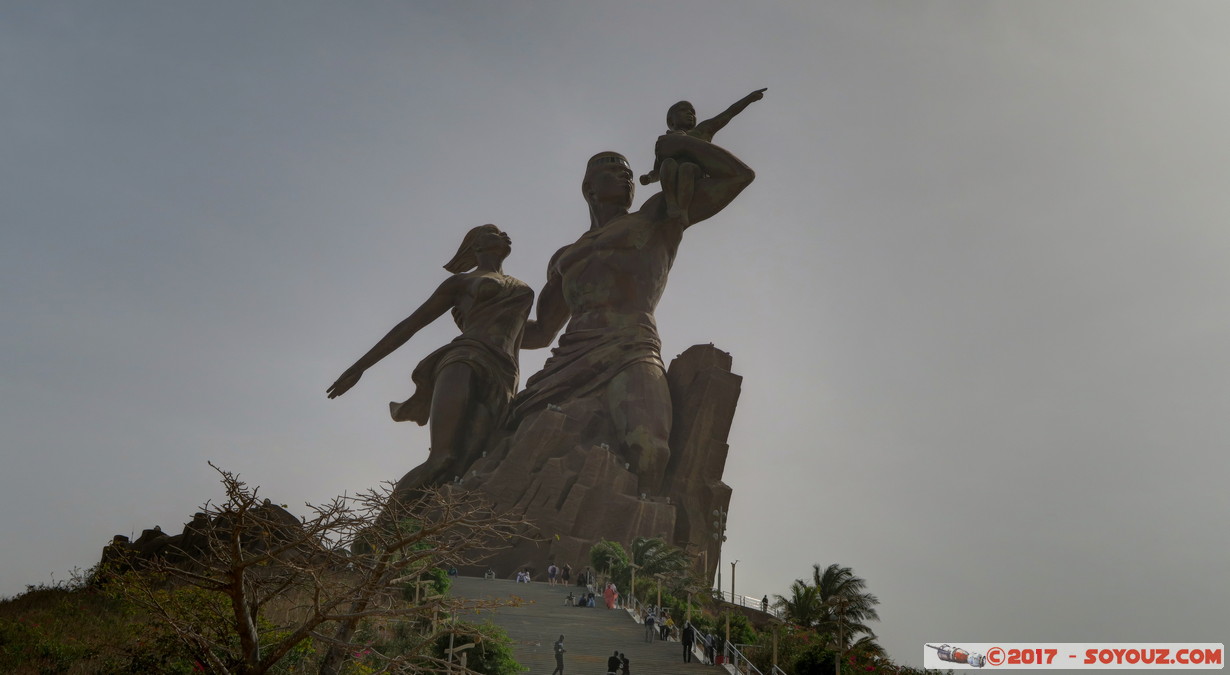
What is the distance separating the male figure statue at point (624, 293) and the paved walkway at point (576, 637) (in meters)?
5.44

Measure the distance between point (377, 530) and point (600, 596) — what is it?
12.3 metres

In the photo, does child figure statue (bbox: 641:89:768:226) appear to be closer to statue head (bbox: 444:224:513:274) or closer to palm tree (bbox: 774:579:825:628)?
statue head (bbox: 444:224:513:274)

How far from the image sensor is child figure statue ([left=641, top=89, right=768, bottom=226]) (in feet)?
81.0

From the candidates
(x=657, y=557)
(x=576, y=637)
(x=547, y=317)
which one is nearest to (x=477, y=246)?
(x=547, y=317)

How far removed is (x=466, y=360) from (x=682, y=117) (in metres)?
7.45

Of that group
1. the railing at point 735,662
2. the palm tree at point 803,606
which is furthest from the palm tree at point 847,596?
the railing at point 735,662

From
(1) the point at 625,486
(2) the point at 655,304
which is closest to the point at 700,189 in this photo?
(2) the point at 655,304

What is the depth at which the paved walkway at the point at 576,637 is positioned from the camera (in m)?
13.3

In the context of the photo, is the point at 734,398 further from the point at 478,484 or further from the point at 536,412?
the point at 478,484

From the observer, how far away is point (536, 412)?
23656 mm

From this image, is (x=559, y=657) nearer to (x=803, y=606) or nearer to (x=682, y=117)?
(x=803, y=606)

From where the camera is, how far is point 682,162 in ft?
82.1

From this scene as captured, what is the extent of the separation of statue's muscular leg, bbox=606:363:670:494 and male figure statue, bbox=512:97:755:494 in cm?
2

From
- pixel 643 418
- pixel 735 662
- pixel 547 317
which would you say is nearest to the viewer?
pixel 735 662
